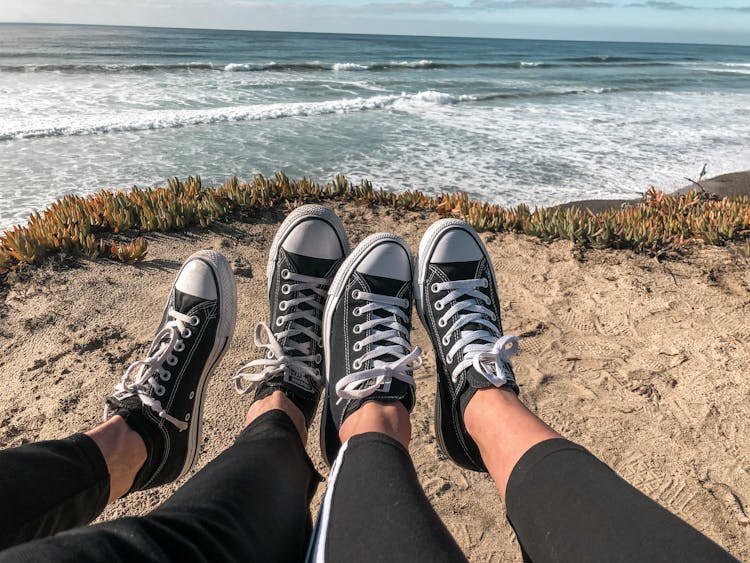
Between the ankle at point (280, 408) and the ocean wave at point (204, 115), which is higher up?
the ankle at point (280, 408)

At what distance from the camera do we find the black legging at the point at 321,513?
1037 millimetres

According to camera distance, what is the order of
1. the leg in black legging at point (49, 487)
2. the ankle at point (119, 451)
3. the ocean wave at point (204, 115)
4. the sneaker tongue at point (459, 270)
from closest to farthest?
the leg in black legging at point (49, 487), the ankle at point (119, 451), the sneaker tongue at point (459, 270), the ocean wave at point (204, 115)

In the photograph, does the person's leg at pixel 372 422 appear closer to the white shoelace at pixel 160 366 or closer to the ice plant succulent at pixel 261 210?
the white shoelace at pixel 160 366

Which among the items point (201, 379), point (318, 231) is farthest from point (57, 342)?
point (318, 231)

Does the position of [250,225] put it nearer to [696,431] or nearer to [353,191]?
[353,191]

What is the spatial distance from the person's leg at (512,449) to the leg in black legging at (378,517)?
0.28 meters

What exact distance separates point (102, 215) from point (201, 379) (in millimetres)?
2617

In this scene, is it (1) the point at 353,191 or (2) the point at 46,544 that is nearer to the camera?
(2) the point at 46,544

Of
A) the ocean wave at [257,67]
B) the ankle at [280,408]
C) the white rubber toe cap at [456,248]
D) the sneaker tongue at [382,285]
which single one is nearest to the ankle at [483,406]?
the ankle at [280,408]

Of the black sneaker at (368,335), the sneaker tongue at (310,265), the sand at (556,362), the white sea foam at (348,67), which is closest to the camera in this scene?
the black sneaker at (368,335)

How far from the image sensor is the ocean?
7109mm

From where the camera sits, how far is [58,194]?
600 cm

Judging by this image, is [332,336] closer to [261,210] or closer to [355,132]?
[261,210]

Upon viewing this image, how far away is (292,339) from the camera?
7.82ft
